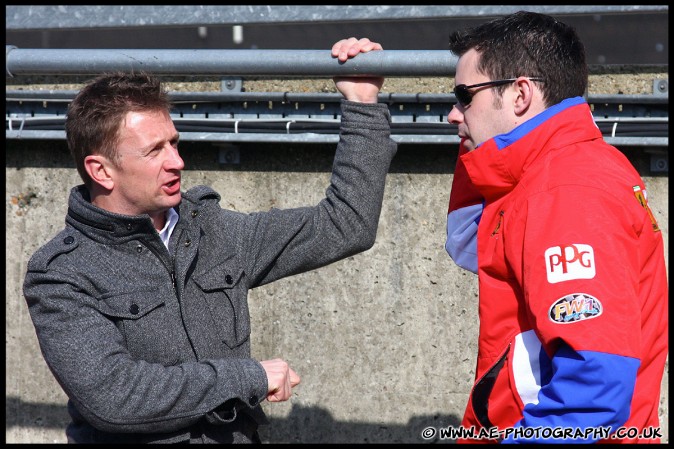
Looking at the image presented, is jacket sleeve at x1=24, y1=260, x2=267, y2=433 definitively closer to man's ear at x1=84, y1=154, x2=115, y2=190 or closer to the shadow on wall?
man's ear at x1=84, y1=154, x2=115, y2=190

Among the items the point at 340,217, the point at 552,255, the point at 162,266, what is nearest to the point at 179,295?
the point at 162,266

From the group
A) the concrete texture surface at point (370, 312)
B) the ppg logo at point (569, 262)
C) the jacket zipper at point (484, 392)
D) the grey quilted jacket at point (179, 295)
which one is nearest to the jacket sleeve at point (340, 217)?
the grey quilted jacket at point (179, 295)

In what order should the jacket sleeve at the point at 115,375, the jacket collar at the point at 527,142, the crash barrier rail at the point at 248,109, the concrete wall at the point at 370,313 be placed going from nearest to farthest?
1. the jacket collar at the point at 527,142
2. the jacket sleeve at the point at 115,375
3. the crash barrier rail at the point at 248,109
4. the concrete wall at the point at 370,313

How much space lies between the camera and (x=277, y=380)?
7.53 ft

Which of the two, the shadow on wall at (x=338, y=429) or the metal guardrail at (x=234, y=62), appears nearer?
the metal guardrail at (x=234, y=62)

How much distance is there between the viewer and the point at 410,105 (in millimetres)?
3520

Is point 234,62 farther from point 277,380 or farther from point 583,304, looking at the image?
point 583,304

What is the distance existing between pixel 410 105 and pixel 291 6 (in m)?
0.65

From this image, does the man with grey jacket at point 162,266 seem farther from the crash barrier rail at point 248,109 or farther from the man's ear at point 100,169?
the crash barrier rail at point 248,109

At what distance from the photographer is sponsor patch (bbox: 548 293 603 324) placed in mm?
1782

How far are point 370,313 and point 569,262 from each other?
6.15 ft

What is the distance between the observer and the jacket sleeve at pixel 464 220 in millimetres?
2406

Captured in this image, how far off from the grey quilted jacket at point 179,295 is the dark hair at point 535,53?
0.46 meters

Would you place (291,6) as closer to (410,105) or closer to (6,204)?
(410,105)
